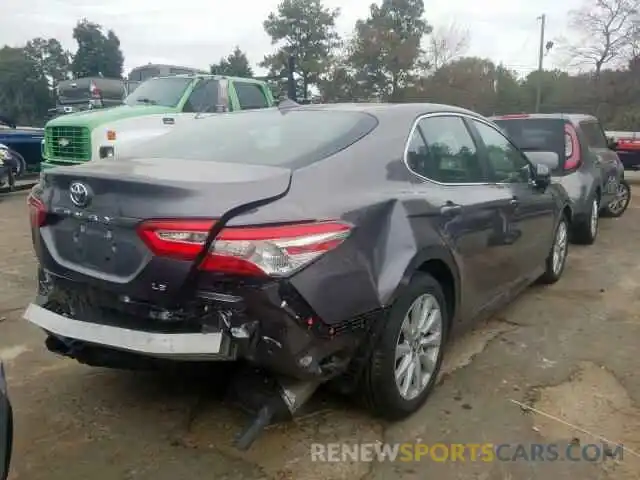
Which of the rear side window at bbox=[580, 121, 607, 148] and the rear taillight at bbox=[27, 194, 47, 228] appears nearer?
the rear taillight at bbox=[27, 194, 47, 228]

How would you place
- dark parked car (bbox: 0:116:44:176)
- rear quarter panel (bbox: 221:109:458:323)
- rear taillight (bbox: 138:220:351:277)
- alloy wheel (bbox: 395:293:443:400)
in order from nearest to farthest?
rear taillight (bbox: 138:220:351:277)
rear quarter panel (bbox: 221:109:458:323)
alloy wheel (bbox: 395:293:443:400)
dark parked car (bbox: 0:116:44:176)

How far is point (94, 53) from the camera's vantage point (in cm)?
4556

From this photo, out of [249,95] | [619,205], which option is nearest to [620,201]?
[619,205]

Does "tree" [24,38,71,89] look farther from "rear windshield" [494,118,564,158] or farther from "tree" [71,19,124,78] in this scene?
"rear windshield" [494,118,564,158]

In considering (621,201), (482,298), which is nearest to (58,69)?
(621,201)

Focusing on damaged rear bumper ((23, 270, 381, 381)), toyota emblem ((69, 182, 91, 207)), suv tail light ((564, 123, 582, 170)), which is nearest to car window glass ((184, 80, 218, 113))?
suv tail light ((564, 123, 582, 170))

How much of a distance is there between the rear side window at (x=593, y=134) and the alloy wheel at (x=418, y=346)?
5222 mm

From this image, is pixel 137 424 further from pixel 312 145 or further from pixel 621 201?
pixel 621 201

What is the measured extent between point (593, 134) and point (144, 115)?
246 inches

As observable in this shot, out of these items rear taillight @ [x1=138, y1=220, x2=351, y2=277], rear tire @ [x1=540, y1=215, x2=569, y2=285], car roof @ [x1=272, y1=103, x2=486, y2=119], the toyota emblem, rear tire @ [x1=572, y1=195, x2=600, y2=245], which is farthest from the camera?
rear tire @ [x1=572, y1=195, x2=600, y2=245]

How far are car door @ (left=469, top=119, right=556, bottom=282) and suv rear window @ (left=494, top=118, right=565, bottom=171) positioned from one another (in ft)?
8.33

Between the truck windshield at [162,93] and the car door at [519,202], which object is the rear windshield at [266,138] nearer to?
the car door at [519,202]

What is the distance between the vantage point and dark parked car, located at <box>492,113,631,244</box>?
6.96 m

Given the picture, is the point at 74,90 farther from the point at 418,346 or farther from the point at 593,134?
the point at 418,346
